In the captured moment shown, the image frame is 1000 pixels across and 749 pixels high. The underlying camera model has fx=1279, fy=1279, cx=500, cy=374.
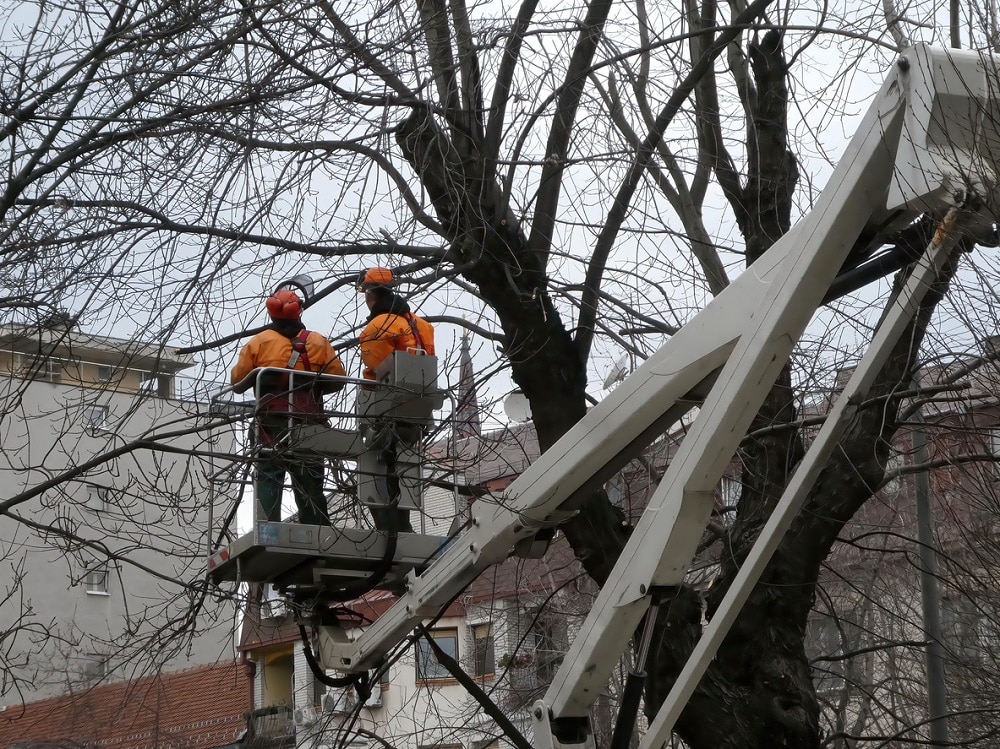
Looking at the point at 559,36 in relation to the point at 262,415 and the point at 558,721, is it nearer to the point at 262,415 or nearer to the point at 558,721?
the point at 262,415

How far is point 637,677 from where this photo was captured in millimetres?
5395

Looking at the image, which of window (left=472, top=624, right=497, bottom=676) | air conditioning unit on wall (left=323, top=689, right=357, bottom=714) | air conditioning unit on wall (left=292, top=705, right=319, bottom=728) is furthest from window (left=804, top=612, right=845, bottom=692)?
air conditioning unit on wall (left=292, top=705, right=319, bottom=728)

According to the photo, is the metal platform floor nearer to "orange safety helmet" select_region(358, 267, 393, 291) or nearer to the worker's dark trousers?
the worker's dark trousers

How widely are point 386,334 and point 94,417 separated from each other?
7.03 feet

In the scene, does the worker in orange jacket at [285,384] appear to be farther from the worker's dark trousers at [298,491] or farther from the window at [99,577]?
the window at [99,577]

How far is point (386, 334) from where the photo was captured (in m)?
7.57

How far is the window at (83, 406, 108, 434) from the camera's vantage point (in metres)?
7.64

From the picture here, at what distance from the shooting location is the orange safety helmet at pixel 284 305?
25.7ft

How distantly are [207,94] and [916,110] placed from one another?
3957 millimetres

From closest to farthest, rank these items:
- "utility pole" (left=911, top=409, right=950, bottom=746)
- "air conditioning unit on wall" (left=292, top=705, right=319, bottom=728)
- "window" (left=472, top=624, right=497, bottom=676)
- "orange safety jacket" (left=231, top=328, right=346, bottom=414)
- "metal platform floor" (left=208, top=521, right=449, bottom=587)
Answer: "metal platform floor" (left=208, top=521, right=449, bottom=587) < "orange safety jacket" (left=231, top=328, right=346, bottom=414) < "utility pole" (left=911, top=409, right=950, bottom=746) < "window" (left=472, top=624, right=497, bottom=676) < "air conditioning unit on wall" (left=292, top=705, right=319, bottom=728)

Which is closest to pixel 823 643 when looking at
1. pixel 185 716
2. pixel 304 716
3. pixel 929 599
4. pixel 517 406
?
pixel 929 599

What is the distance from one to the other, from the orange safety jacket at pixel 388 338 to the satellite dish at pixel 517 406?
2.16 feet

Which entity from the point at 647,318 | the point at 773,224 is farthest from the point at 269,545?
the point at 773,224

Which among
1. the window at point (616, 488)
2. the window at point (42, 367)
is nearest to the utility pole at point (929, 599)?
the window at point (616, 488)
